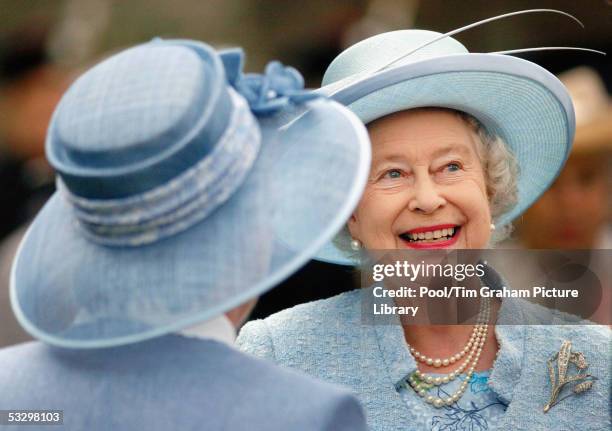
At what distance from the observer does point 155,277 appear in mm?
1429

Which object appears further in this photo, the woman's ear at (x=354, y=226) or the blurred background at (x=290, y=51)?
the blurred background at (x=290, y=51)

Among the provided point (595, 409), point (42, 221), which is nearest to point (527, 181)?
point (595, 409)

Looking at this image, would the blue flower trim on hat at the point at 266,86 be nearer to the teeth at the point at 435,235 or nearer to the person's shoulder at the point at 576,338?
the teeth at the point at 435,235

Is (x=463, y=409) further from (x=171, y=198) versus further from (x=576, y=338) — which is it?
(x=171, y=198)

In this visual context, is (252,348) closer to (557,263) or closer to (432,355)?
(432,355)

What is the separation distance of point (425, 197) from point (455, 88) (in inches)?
11.0

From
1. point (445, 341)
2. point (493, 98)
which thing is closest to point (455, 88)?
point (493, 98)

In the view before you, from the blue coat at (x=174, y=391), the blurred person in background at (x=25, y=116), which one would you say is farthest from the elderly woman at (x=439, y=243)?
the blurred person in background at (x=25, y=116)

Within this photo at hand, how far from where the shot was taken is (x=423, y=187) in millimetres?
2428

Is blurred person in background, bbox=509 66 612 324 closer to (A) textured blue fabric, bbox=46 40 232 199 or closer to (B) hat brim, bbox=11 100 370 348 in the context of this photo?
(B) hat brim, bbox=11 100 370 348

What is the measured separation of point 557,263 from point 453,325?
48 centimetres

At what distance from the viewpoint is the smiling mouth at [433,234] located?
2443 millimetres

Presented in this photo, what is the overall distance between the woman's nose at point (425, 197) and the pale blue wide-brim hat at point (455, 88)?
0.20 meters

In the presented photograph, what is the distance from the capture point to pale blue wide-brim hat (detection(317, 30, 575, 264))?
231 centimetres
